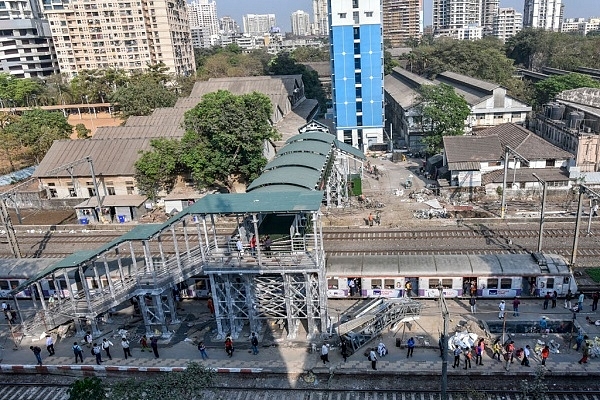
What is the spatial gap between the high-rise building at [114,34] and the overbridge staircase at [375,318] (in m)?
103

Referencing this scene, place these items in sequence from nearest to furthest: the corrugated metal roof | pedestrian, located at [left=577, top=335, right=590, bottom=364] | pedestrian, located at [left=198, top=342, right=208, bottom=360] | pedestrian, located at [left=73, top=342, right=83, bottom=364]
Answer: pedestrian, located at [left=577, top=335, right=590, bottom=364] < pedestrian, located at [left=198, top=342, right=208, bottom=360] < pedestrian, located at [left=73, top=342, right=83, bottom=364] < the corrugated metal roof

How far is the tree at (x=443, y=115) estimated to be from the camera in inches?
2024

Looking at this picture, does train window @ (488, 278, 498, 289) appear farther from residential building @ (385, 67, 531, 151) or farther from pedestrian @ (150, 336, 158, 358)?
residential building @ (385, 67, 531, 151)

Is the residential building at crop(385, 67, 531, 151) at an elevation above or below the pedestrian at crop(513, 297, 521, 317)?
above

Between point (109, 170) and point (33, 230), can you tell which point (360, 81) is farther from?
point (33, 230)

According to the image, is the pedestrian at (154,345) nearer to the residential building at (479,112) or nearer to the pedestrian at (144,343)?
the pedestrian at (144,343)

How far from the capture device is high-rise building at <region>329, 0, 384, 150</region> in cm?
6112

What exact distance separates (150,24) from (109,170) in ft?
256

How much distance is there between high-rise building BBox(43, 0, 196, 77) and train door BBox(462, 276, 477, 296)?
103236 mm

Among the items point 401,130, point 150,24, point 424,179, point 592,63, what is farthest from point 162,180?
point 592,63

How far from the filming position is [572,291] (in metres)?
26.5

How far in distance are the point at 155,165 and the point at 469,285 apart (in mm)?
31569

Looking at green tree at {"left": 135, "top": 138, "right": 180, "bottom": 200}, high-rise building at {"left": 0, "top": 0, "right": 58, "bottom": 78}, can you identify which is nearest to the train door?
green tree at {"left": 135, "top": 138, "right": 180, "bottom": 200}

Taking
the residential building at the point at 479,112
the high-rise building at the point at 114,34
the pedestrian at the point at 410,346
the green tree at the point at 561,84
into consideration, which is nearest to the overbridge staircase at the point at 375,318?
the pedestrian at the point at 410,346
